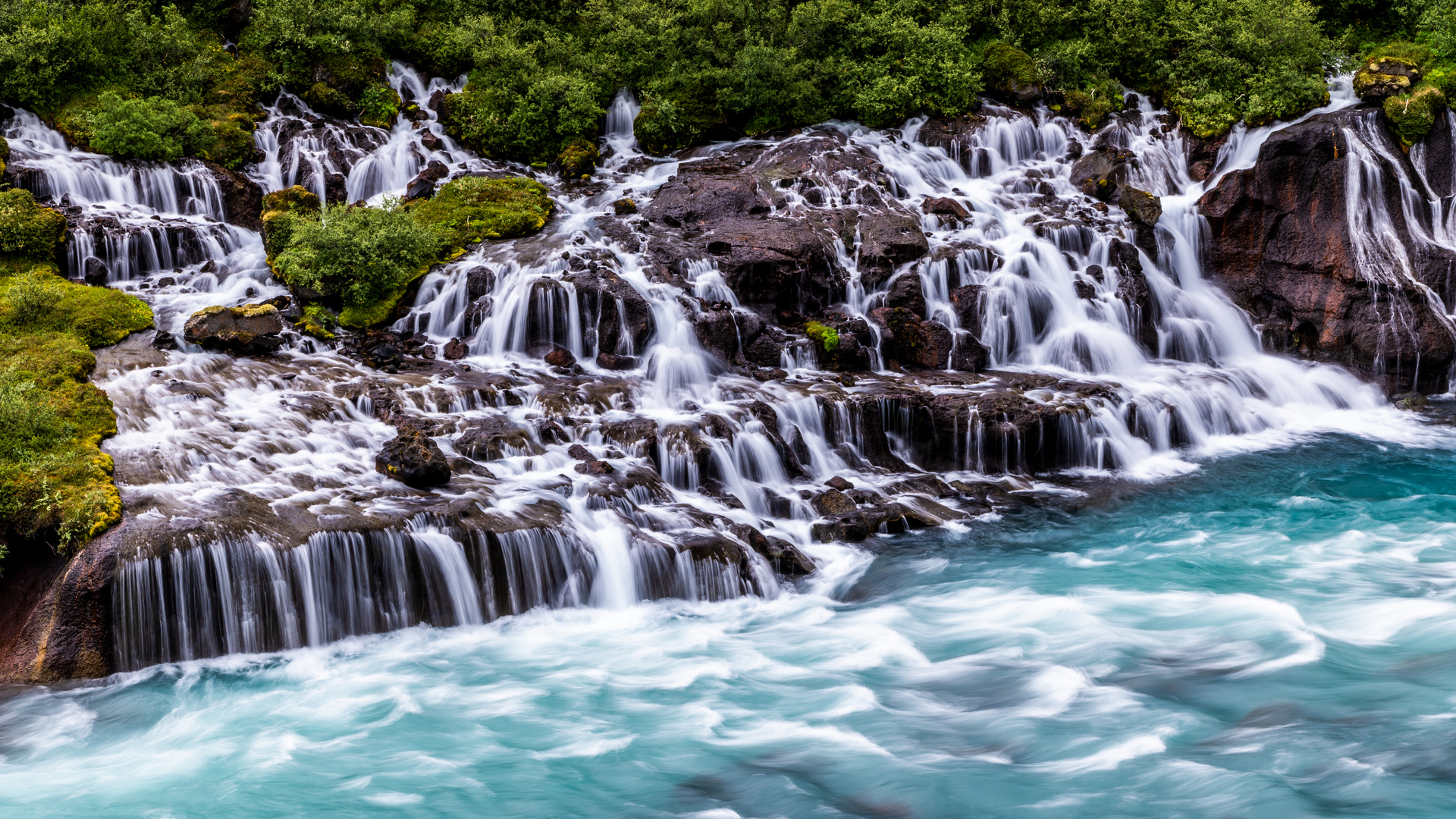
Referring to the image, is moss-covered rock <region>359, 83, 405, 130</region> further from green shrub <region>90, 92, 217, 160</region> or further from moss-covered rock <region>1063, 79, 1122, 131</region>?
moss-covered rock <region>1063, 79, 1122, 131</region>

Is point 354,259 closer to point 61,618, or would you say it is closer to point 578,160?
point 578,160

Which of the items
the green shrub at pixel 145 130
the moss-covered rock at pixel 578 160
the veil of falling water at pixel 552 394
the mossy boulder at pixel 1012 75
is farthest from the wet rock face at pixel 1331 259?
the green shrub at pixel 145 130

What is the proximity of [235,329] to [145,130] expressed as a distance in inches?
277

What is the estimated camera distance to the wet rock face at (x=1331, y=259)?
18.5m

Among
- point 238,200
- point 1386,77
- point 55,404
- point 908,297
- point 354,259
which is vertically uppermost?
point 1386,77

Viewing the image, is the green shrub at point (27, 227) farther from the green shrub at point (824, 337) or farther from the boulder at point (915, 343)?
the boulder at point (915, 343)

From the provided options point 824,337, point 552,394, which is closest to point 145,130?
point 552,394

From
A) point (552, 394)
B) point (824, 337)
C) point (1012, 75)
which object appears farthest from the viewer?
point (1012, 75)

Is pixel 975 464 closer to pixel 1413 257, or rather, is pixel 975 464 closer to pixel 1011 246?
pixel 1011 246

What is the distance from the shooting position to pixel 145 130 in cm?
1889

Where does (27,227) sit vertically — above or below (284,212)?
below

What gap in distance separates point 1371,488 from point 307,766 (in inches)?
566

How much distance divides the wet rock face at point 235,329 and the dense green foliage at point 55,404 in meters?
1.10

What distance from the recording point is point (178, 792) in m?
7.15
